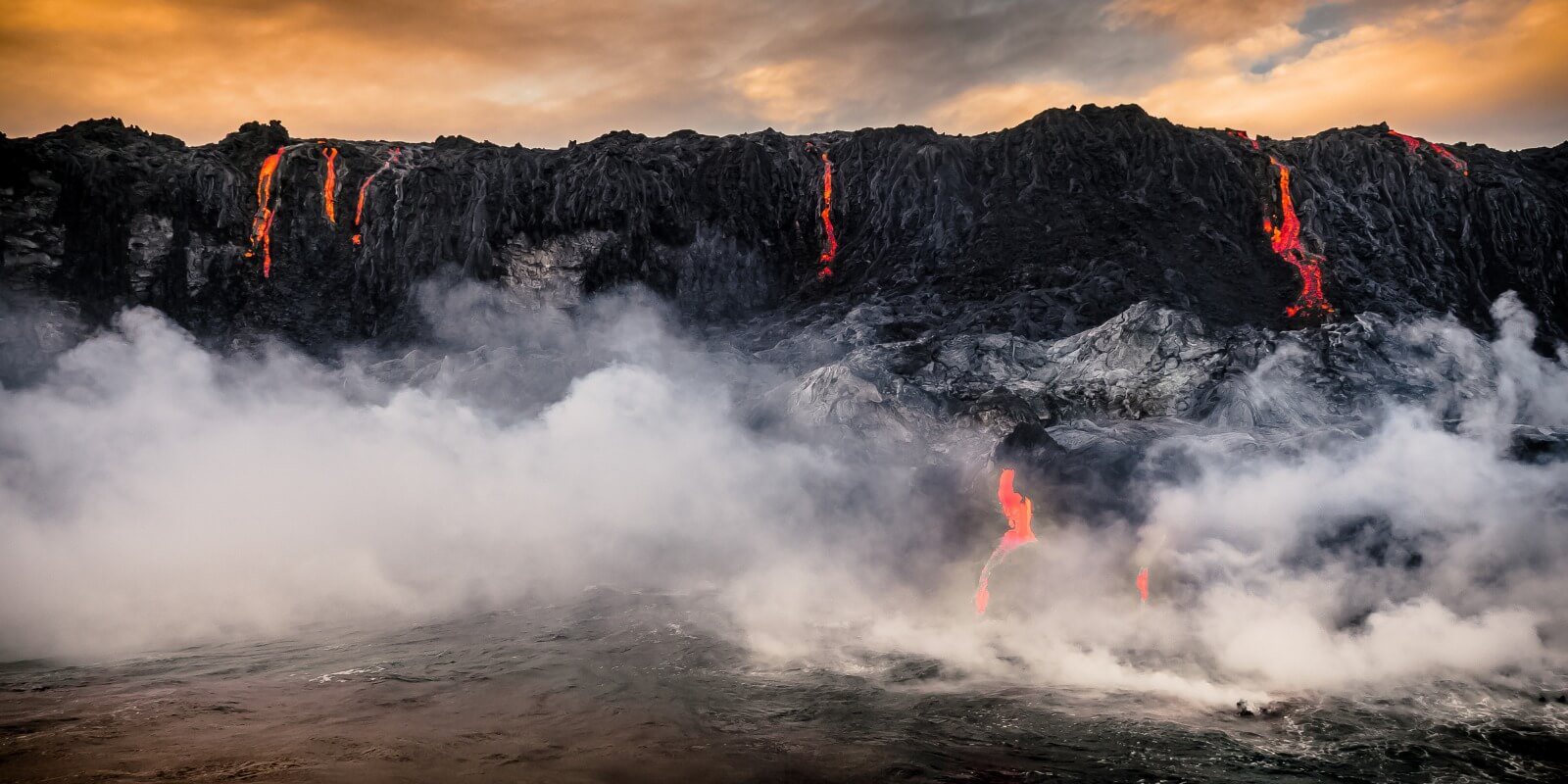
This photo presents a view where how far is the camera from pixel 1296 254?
30.6m

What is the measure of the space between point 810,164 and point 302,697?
2737 centimetres

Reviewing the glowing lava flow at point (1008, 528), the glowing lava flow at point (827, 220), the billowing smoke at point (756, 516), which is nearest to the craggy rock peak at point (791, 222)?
the glowing lava flow at point (827, 220)

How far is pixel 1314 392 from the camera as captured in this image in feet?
76.5

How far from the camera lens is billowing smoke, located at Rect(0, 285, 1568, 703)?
1279 centimetres

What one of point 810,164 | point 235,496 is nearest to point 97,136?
point 235,496

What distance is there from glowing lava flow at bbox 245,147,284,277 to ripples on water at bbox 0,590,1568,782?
920 inches

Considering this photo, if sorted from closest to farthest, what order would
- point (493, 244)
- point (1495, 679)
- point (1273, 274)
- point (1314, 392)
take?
point (1495, 679), point (1314, 392), point (1273, 274), point (493, 244)

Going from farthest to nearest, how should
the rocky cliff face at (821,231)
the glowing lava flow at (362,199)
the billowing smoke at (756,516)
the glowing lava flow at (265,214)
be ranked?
the glowing lava flow at (362,199)
the glowing lava flow at (265,214)
the rocky cliff face at (821,231)
the billowing smoke at (756,516)

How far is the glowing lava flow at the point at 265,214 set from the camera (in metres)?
33.3

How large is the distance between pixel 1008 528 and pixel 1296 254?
63.4ft

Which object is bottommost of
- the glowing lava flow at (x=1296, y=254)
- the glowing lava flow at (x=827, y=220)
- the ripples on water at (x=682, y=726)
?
the ripples on water at (x=682, y=726)

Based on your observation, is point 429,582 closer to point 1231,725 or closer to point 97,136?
point 1231,725

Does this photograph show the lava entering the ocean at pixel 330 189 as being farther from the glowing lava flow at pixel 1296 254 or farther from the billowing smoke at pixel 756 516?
the glowing lava flow at pixel 1296 254

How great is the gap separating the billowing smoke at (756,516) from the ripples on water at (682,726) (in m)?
1.03
